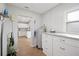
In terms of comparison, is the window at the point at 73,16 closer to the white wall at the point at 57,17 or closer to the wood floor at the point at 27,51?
the white wall at the point at 57,17

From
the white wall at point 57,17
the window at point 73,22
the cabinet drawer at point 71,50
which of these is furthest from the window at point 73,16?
the cabinet drawer at point 71,50

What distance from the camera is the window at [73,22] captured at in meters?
1.89

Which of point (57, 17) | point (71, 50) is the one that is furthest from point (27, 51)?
point (71, 50)

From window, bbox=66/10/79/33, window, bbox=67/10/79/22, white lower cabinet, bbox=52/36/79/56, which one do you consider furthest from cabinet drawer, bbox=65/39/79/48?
window, bbox=67/10/79/22

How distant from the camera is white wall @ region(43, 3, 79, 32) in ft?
7.13

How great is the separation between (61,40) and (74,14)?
35.0 inches

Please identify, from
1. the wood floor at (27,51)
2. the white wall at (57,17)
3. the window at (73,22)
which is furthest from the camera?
the wood floor at (27,51)

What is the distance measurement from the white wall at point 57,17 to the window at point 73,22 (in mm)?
119

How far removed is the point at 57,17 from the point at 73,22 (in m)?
0.59

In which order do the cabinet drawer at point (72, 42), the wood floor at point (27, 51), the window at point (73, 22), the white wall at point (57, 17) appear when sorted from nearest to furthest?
the cabinet drawer at point (72, 42) → the window at point (73, 22) → the white wall at point (57, 17) → the wood floor at point (27, 51)

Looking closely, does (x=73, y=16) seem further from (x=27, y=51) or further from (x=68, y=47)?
(x=27, y=51)

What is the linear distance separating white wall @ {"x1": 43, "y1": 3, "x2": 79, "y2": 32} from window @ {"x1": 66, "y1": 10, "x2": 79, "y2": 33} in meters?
0.12

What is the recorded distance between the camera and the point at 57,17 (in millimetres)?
2449

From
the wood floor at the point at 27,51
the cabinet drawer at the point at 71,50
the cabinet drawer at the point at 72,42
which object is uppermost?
the cabinet drawer at the point at 72,42
